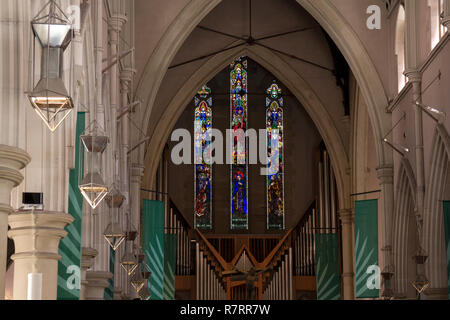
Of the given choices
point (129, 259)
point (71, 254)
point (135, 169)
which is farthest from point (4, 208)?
point (135, 169)

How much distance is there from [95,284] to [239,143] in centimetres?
1824

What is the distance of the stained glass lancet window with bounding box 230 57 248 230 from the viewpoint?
104ft

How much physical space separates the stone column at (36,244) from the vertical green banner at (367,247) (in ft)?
44.2

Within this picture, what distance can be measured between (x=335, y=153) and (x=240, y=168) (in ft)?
14.4

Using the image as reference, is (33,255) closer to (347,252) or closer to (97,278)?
(97,278)

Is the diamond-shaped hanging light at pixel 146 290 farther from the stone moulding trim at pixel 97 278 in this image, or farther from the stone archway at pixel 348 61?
the stone moulding trim at pixel 97 278

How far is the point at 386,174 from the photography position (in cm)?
2267

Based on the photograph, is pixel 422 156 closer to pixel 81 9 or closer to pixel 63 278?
pixel 81 9

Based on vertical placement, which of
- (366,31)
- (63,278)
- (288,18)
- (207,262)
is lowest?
(63,278)

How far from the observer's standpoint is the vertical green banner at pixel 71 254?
10.5 m

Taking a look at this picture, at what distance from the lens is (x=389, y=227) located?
2244 cm

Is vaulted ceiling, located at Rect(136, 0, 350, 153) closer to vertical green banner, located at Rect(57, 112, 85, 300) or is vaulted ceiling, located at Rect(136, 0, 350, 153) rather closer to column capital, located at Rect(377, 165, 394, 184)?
column capital, located at Rect(377, 165, 394, 184)
